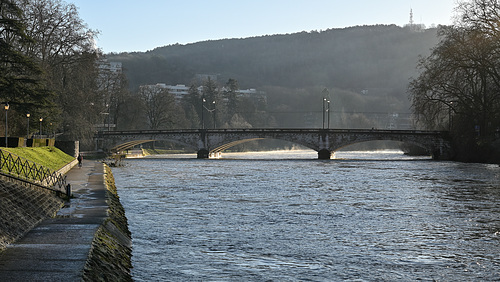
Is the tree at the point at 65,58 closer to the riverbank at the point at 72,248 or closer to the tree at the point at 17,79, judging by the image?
the tree at the point at 17,79

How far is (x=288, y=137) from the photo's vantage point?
346 ft

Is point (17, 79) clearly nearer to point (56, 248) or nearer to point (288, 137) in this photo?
point (56, 248)

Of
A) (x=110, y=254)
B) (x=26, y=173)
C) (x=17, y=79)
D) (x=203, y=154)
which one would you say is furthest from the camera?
(x=203, y=154)

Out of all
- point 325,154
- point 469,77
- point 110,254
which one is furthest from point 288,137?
point 110,254

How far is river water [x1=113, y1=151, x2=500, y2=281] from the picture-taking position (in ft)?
60.5

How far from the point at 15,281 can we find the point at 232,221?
48.6 feet

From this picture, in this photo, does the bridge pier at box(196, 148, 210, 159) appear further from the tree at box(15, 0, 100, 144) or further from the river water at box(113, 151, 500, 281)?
the river water at box(113, 151, 500, 281)

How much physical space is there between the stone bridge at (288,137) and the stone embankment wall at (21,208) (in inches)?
2853

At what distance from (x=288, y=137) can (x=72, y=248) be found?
88.5 meters

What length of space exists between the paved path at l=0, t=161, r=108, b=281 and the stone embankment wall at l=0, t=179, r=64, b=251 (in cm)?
29

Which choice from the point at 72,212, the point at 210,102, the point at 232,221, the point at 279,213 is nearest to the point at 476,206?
the point at 279,213

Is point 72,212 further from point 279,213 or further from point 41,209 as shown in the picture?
point 279,213

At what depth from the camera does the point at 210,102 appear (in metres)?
176

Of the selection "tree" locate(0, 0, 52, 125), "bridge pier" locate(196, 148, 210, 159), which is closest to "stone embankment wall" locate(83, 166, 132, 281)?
"tree" locate(0, 0, 52, 125)
